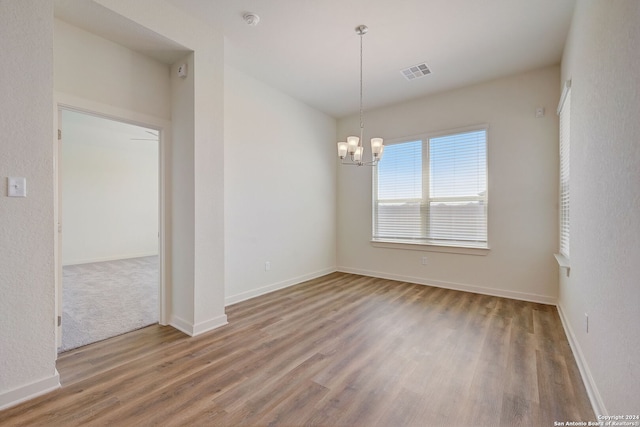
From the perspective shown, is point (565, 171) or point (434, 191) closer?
point (565, 171)

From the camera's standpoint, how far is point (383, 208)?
5.29m

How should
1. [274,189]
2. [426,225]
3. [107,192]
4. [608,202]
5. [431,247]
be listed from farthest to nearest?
[107,192] → [426,225] → [431,247] → [274,189] → [608,202]

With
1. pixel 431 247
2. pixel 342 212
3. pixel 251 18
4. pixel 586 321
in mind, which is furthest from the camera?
pixel 342 212

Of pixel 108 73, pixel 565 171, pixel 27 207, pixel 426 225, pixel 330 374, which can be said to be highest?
pixel 108 73

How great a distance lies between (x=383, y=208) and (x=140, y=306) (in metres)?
4.08

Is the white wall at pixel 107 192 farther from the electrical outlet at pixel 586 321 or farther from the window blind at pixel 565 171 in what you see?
the electrical outlet at pixel 586 321

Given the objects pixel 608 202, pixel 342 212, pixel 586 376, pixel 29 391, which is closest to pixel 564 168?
pixel 608 202

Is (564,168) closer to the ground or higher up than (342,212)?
higher up

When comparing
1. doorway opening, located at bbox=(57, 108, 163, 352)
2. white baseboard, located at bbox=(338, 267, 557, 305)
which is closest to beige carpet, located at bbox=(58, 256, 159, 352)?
doorway opening, located at bbox=(57, 108, 163, 352)

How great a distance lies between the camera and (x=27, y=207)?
1901 millimetres

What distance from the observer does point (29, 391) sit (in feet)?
6.17

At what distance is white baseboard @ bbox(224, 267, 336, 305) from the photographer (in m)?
3.85

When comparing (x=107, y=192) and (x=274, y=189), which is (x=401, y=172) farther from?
(x=107, y=192)

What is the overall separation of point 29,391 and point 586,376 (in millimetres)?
3844
